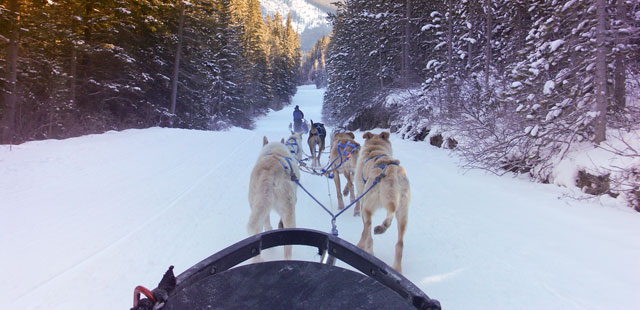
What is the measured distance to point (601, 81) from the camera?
578 centimetres

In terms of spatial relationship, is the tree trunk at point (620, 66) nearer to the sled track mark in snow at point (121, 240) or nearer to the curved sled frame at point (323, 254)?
the curved sled frame at point (323, 254)

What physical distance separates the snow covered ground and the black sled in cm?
157

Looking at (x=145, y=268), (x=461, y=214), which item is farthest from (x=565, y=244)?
(x=145, y=268)

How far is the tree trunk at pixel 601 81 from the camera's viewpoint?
5.75 m

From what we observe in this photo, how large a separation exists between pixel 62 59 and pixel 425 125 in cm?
1810

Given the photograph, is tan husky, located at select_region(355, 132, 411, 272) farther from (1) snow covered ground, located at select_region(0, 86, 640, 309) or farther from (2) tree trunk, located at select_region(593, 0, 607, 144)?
(2) tree trunk, located at select_region(593, 0, 607, 144)

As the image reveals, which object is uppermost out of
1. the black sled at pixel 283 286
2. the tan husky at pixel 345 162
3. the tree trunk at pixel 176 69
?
the tree trunk at pixel 176 69

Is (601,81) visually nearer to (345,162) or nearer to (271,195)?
(345,162)

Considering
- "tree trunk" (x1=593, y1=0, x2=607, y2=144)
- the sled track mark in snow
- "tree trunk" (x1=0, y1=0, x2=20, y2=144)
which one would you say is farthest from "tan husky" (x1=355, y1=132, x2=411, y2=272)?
"tree trunk" (x1=0, y1=0, x2=20, y2=144)

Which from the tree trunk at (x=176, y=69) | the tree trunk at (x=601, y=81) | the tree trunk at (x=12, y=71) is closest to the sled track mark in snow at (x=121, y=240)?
the tree trunk at (x=601, y=81)

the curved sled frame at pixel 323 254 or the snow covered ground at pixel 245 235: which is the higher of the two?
the curved sled frame at pixel 323 254

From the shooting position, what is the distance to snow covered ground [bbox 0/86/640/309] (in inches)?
109

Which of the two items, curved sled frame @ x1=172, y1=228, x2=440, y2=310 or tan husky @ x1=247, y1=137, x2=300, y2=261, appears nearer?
curved sled frame @ x1=172, y1=228, x2=440, y2=310

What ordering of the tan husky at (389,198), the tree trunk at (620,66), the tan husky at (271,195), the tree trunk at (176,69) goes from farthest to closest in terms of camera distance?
the tree trunk at (176,69)
the tree trunk at (620,66)
the tan husky at (389,198)
the tan husky at (271,195)
